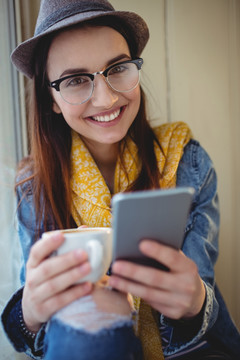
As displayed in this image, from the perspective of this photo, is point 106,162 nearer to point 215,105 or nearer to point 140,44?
point 140,44

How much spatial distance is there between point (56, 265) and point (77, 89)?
57cm

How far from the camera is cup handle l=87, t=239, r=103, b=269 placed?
53cm

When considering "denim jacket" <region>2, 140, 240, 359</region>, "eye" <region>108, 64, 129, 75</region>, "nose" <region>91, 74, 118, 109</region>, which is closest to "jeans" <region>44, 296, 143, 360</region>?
"denim jacket" <region>2, 140, 240, 359</region>

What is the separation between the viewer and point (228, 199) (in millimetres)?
1560

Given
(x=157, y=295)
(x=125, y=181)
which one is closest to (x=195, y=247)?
(x=125, y=181)

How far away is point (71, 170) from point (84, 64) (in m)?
0.38

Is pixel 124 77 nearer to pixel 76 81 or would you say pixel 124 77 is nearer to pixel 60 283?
pixel 76 81

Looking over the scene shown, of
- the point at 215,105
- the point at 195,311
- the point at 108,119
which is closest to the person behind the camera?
the point at 195,311

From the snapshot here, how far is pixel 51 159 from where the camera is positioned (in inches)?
42.8

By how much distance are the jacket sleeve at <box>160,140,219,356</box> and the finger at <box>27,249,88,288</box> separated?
1.21 ft

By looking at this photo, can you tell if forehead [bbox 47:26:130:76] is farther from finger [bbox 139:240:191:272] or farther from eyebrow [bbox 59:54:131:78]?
finger [bbox 139:240:191:272]

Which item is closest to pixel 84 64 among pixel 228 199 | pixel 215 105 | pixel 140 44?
pixel 140 44

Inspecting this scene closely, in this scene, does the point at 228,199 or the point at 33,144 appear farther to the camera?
the point at 228,199

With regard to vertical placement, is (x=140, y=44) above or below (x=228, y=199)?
above
